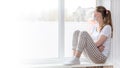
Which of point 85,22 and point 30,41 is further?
point 85,22

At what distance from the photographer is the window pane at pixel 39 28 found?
8.53 feet

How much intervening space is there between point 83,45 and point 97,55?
0.22m

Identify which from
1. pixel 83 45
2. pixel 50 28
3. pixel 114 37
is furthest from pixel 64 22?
pixel 114 37

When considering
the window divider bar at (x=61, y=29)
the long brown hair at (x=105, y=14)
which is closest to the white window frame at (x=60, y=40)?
the window divider bar at (x=61, y=29)

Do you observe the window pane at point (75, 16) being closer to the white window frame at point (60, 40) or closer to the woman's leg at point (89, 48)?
the white window frame at point (60, 40)

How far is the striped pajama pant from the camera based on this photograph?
8.29 feet

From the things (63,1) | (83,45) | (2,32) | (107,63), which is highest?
(63,1)

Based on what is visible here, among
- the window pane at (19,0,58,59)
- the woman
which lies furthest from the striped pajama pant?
the window pane at (19,0,58,59)

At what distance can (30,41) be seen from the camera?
263 cm

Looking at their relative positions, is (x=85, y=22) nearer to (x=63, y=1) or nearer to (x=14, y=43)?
(x=63, y=1)

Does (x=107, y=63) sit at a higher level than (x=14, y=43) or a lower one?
lower

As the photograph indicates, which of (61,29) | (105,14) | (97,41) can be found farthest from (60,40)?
(105,14)

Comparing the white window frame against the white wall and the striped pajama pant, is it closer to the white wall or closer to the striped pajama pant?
the striped pajama pant

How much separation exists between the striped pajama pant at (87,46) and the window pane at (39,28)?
0.84 feet
